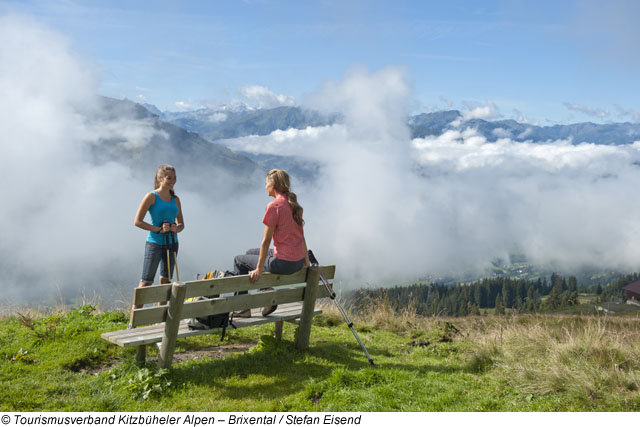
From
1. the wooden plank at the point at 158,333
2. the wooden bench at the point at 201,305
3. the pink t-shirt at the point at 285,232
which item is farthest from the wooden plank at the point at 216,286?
the wooden plank at the point at 158,333

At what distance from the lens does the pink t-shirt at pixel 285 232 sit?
6.68 m

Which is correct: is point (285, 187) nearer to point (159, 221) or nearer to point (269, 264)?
point (269, 264)

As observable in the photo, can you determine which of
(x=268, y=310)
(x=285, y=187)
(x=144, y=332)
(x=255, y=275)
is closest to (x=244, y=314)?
(x=268, y=310)

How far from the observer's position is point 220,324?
6656 mm

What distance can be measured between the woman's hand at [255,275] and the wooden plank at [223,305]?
274mm

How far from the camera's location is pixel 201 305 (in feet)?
20.3

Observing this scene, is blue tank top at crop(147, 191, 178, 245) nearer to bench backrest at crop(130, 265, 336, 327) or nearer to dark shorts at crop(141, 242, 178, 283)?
dark shorts at crop(141, 242, 178, 283)

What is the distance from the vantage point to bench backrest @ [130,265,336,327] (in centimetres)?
569

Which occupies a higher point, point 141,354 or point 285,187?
point 285,187

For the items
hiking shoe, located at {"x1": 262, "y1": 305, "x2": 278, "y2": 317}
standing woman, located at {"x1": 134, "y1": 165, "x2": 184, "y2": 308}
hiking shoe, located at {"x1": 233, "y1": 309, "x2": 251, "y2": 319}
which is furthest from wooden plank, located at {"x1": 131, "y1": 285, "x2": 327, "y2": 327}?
standing woman, located at {"x1": 134, "y1": 165, "x2": 184, "y2": 308}

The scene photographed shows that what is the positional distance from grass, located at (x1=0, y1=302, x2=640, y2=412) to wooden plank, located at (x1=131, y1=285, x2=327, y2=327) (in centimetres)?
69

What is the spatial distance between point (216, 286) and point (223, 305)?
0.34 meters

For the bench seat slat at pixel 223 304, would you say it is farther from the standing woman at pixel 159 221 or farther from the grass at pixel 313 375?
the standing woman at pixel 159 221
